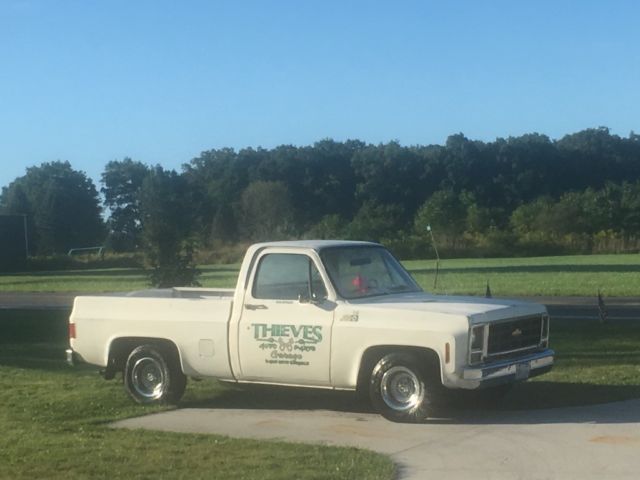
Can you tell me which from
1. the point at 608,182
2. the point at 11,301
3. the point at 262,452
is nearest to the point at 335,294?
the point at 262,452

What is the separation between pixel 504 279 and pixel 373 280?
3075 cm

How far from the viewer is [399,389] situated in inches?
410

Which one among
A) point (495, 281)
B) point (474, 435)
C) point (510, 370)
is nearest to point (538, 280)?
point (495, 281)

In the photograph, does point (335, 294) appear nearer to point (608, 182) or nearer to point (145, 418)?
point (145, 418)

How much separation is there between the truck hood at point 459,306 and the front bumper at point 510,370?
1.42ft

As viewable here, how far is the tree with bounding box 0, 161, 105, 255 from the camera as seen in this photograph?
9531 cm

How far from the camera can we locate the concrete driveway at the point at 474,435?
8359 mm

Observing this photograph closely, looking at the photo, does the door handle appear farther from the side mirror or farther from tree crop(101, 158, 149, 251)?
tree crop(101, 158, 149, 251)

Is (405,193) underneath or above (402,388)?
above

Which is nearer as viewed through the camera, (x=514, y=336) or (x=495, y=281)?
(x=514, y=336)

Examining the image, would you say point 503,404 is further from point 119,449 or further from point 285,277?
point 119,449

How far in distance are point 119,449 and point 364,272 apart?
345 cm

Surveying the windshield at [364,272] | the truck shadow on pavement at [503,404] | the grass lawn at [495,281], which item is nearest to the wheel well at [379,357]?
the truck shadow on pavement at [503,404]

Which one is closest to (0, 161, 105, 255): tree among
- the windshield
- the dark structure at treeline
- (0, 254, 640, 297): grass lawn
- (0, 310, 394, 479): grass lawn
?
the dark structure at treeline
